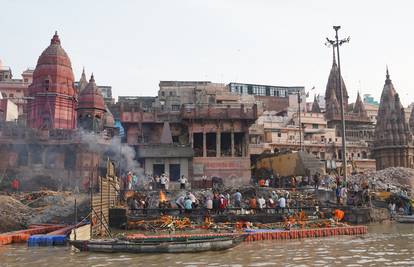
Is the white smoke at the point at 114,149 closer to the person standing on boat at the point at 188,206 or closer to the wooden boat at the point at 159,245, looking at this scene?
the person standing on boat at the point at 188,206

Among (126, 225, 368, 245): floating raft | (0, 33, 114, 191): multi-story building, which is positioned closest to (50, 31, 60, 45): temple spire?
(0, 33, 114, 191): multi-story building

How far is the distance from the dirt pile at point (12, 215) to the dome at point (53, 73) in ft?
93.6

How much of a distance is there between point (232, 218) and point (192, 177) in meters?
15.7

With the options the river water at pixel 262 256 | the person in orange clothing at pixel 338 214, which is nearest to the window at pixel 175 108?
the person in orange clothing at pixel 338 214

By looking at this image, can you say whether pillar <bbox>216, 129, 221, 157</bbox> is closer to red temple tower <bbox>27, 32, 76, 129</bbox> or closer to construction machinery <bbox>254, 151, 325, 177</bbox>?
construction machinery <bbox>254, 151, 325, 177</bbox>

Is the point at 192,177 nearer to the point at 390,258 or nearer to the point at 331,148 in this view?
the point at 390,258

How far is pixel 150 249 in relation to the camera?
14.6 meters

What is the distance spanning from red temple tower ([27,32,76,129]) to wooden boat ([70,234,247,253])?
1501 inches

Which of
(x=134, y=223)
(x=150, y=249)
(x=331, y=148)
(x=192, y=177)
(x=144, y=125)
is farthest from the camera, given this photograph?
(x=331, y=148)

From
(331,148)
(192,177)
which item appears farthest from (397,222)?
(331,148)

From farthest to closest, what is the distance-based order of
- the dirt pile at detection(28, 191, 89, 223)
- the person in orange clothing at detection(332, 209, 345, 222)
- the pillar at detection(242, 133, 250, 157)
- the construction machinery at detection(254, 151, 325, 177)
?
1. the pillar at detection(242, 133, 250, 157)
2. the construction machinery at detection(254, 151, 325, 177)
3. the person in orange clothing at detection(332, 209, 345, 222)
4. the dirt pile at detection(28, 191, 89, 223)

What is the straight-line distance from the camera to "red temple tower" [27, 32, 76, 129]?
50.5 m

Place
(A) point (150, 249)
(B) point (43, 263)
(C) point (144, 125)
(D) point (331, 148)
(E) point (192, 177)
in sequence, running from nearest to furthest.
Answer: (B) point (43, 263), (A) point (150, 249), (E) point (192, 177), (C) point (144, 125), (D) point (331, 148)

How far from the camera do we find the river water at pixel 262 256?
511 inches
